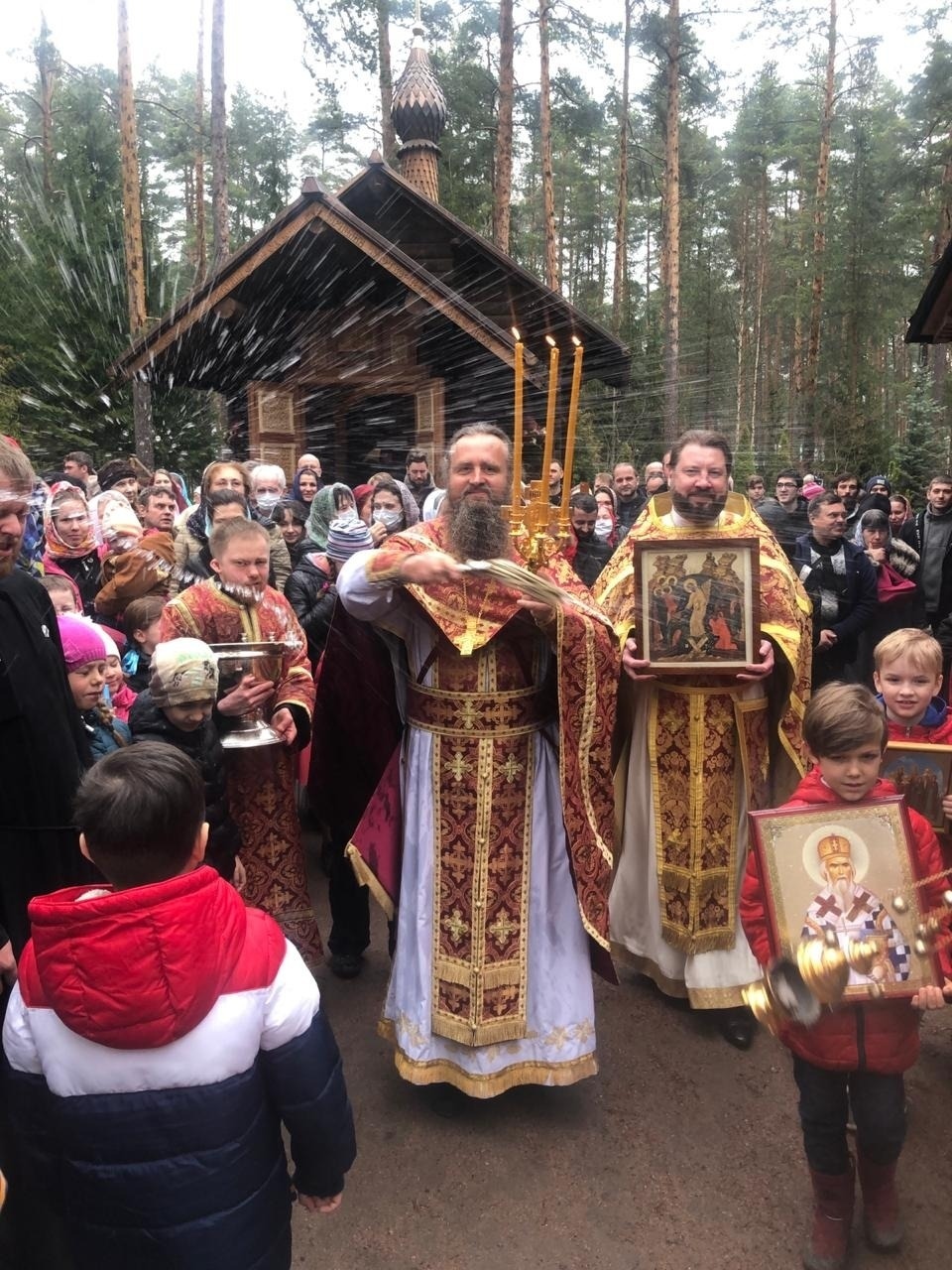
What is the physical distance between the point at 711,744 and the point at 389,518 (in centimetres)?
239

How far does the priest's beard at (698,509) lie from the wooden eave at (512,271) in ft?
24.7

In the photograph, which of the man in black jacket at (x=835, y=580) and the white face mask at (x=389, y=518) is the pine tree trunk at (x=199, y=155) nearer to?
the white face mask at (x=389, y=518)

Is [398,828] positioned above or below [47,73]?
below

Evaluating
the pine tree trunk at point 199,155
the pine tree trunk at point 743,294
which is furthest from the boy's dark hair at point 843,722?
the pine tree trunk at point 743,294

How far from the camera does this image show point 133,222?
40.9 ft

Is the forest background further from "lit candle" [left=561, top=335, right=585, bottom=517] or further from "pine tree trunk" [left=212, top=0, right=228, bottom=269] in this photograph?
"lit candle" [left=561, top=335, right=585, bottom=517]

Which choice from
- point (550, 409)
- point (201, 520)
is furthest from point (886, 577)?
point (550, 409)

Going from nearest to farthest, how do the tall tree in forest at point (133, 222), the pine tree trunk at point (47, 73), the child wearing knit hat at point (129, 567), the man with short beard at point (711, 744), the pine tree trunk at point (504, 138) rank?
the man with short beard at point (711, 744) → the child wearing knit hat at point (129, 567) → the tall tree in forest at point (133, 222) → the pine tree trunk at point (504, 138) → the pine tree trunk at point (47, 73)

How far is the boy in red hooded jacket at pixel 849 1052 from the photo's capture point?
2.16 metres

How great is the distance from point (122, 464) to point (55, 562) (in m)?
2.31

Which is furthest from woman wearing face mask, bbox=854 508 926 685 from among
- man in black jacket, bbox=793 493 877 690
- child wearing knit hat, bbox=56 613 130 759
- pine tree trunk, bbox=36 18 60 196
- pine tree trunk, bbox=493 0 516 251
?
pine tree trunk, bbox=36 18 60 196

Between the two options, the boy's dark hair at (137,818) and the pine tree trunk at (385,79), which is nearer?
the boy's dark hair at (137,818)

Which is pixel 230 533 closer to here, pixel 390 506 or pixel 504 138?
pixel 390 506

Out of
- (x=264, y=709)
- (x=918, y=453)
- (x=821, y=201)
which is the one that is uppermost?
(x=821, y=201)
